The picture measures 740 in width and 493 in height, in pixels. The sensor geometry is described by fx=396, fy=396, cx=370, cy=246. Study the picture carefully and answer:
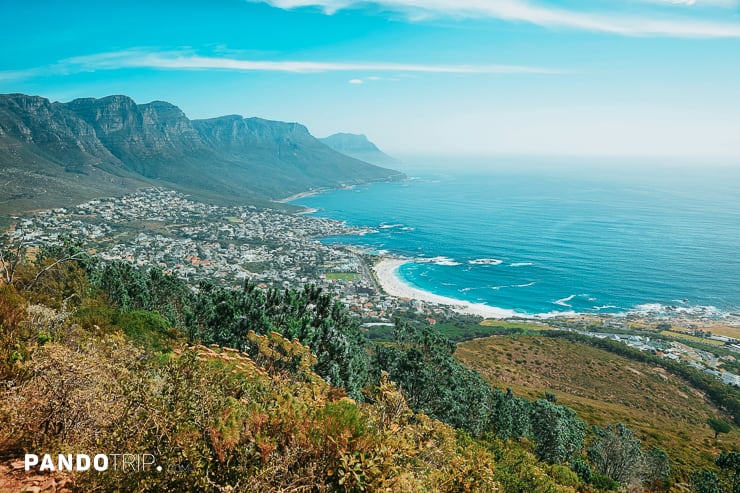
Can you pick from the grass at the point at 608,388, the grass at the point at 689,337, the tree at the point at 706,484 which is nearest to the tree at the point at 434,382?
the tree at the point at 706,484

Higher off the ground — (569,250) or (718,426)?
(569,250)

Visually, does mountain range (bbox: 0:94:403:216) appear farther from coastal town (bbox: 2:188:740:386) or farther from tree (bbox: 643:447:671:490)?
tree (bbox: 643:447:671:490)

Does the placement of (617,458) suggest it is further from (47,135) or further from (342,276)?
(47,135)

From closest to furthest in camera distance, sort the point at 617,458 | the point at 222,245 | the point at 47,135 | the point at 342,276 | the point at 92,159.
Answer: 1. the point at 617,458
2. the point at 342,276
3. the point at 222,245
4. the point at 47,135
5. the point at 92,159

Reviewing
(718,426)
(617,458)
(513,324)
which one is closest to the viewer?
(617,458)

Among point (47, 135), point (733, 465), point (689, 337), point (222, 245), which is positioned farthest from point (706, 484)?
point (47, 135)

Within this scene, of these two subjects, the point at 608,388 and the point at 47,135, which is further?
the point at 47,135

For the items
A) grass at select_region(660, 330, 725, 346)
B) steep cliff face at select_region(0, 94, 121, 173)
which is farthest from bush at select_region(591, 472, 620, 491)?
steep cliff face at select_region(0, 94, 121, 173)

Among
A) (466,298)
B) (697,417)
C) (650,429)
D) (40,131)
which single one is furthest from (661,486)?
(40,131)
